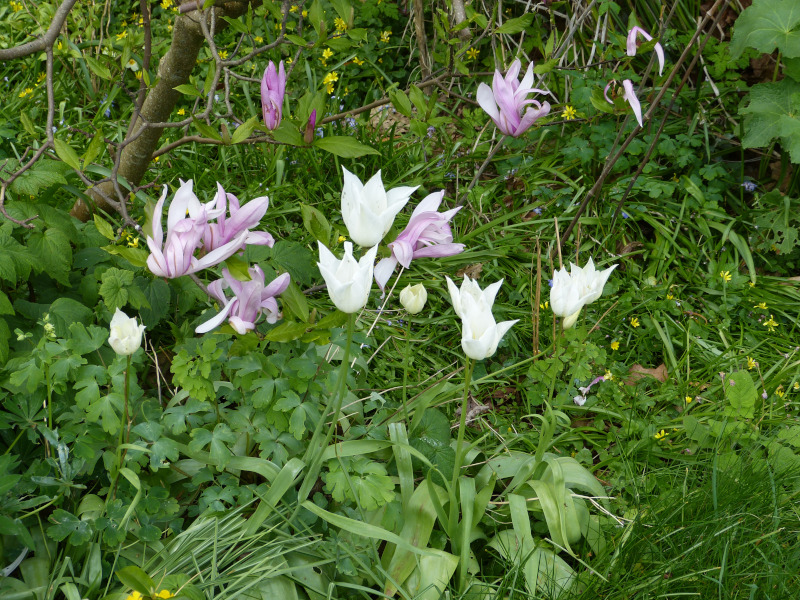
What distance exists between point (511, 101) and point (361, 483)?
1.15m

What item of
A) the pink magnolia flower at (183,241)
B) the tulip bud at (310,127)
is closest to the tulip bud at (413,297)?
the pink magnolia flower at (183,241)

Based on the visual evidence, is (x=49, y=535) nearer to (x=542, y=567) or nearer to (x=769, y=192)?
(x=542, y=567)

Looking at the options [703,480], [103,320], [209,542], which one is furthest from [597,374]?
[103,320]

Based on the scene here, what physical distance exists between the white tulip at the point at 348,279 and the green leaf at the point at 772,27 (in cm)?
221

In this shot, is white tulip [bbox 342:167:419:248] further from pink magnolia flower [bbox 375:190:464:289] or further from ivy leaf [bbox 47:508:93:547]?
ivy leaf [bbox 47:508:93:547]

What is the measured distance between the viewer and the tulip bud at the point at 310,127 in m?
1.81

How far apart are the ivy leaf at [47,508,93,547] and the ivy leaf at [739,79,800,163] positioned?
263 cm

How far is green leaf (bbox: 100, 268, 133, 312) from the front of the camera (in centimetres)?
184

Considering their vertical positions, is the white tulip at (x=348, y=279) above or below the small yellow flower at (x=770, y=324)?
above

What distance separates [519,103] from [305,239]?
43.9 inches

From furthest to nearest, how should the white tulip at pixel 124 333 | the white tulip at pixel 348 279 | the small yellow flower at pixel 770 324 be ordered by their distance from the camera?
the small yellow flower at pixel 770 324 < the white tulip at pixel 124 333 < the white tulip at pixel 348 279

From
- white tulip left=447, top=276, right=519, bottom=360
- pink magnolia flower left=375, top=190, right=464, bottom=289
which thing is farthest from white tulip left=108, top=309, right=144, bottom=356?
white tulip left=447, top=276, right=519, bottom=360

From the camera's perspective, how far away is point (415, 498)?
5.67 ft

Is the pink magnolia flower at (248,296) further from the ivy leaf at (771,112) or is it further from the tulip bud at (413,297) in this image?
the ivy leaf at (771,112)
